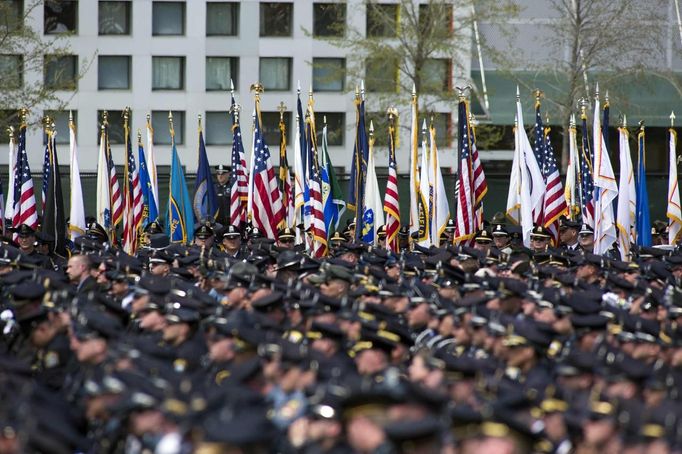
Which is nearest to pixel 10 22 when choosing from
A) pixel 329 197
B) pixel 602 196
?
pixel 329 197

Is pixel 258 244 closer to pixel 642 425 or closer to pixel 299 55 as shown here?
pixel 642 425

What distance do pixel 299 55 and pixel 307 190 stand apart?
21.0 metres

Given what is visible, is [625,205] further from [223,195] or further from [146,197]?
[146,197]

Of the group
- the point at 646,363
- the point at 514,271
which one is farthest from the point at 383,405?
the point at 514,271

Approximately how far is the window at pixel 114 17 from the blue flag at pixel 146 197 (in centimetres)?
1778

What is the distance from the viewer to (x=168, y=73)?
135 ft

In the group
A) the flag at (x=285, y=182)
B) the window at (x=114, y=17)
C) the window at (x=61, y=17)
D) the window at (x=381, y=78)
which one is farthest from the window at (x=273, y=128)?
the flag at (x=285, y=182)

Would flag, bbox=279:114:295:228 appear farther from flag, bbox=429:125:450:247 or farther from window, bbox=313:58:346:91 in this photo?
window, bbox=313:58:346:91

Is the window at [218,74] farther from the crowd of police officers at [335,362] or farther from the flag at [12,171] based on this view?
the crowd of police officers at [335,362]

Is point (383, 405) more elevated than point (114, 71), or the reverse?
point (114, 71)

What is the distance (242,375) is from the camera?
26.5 feet

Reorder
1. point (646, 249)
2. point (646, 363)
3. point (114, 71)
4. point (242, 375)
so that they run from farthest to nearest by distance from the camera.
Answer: point (114, 71) < point (646, 249) < point (646, 363) < point (242, 375)

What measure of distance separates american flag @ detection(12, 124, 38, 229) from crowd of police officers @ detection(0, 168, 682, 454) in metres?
7.04

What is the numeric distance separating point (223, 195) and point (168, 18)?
18884 millimetres
